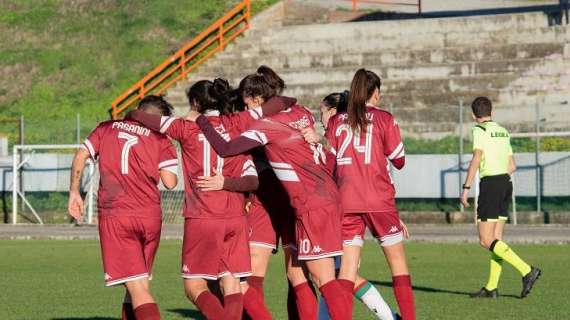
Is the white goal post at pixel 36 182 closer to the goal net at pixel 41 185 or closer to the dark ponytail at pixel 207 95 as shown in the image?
the goal net at pixel 41 185

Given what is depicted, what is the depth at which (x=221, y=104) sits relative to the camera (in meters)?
10.5

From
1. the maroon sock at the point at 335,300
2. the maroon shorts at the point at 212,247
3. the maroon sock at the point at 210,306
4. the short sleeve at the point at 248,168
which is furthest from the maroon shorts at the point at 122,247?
the maroon sock at the point at 335,300

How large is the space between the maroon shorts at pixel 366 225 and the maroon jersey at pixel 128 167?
61.9 inches

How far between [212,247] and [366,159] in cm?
149

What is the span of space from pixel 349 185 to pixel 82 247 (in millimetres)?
14050

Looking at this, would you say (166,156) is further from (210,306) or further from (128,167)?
(210,306)

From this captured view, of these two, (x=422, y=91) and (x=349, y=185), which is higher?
(x=422, y=91)

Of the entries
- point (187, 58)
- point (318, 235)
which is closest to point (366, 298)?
point (318, 235)

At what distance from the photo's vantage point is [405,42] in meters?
39.0

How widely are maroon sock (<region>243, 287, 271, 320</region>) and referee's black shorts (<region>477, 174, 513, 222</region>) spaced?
477cm

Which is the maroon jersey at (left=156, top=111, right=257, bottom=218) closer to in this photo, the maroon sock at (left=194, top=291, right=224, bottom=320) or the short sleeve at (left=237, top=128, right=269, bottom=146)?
the short sleeve at (left=237, top=128, right=269, bottom=146)

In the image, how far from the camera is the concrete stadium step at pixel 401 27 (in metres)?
38.7

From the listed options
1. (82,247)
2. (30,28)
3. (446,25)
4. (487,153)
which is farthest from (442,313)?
(30,28)

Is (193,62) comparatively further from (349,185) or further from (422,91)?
(349,185)
